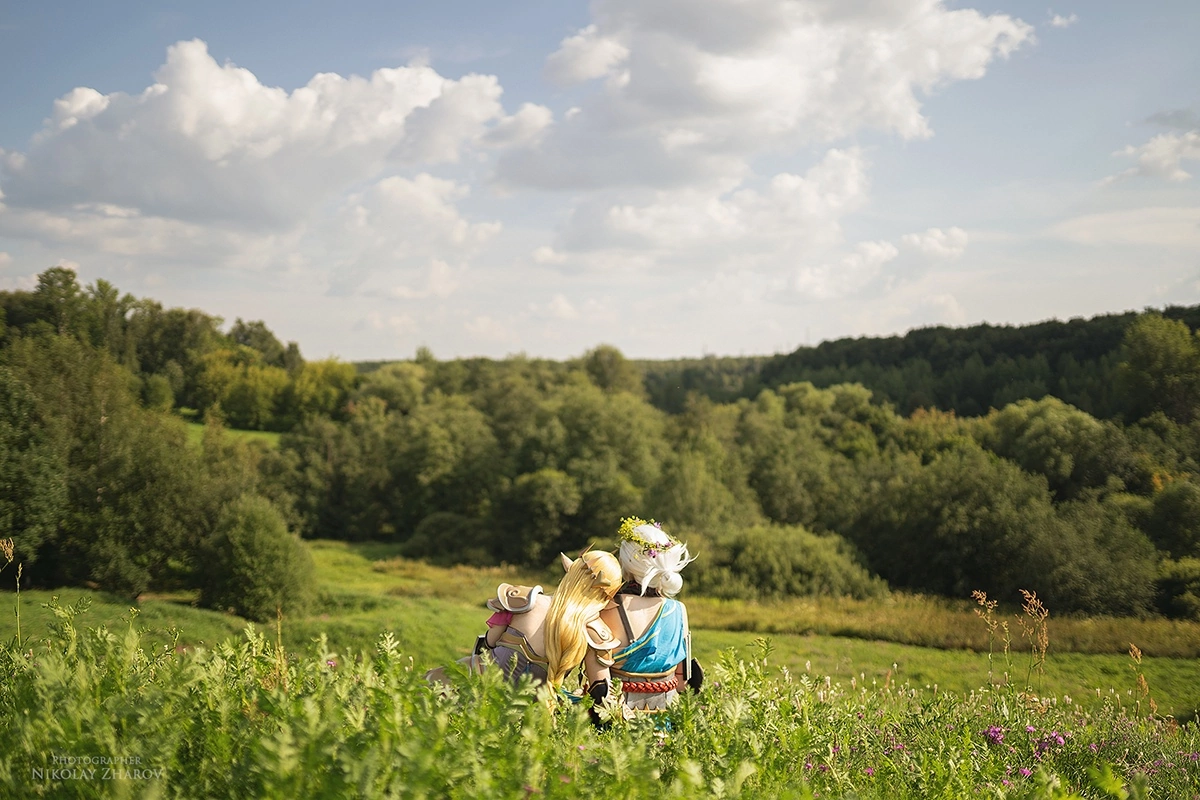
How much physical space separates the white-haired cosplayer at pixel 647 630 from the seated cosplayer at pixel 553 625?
0.59ft

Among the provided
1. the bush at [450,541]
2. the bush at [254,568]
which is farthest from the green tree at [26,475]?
the bush at [450,541]

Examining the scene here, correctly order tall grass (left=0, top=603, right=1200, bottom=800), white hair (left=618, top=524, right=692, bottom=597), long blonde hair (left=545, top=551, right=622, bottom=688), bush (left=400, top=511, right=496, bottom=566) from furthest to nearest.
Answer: bush (left=400, top=511, right=496, bottom=566), white hair (left=618, top=524, right=692, bottom=597), long blonde hair (left=545, top=551, right=622, bottom=688), tall grass (left=0, top=603, right=1200, bottom=800)

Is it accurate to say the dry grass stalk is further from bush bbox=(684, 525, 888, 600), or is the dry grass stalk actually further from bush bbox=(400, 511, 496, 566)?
bush bbox=(400, 511, 496, 566)

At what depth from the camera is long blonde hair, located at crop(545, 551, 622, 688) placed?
17.3 feet

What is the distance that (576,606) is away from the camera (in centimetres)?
546

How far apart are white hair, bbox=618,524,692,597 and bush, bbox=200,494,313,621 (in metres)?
20.6

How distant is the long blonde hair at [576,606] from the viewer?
17.3 ft

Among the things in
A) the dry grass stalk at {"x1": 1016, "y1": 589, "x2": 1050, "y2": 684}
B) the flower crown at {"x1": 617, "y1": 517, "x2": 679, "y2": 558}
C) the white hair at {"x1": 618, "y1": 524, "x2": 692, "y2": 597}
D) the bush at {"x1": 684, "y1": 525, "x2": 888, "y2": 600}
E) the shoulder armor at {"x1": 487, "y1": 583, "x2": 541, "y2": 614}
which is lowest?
the bush at {"x1": 684, "y1": 525, "x2": 888, "y2": 600}

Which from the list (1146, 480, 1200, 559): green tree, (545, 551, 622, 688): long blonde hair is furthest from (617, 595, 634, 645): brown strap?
(1146, 480, 1200, 559): green tree

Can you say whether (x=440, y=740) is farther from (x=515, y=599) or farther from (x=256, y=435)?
(x=256, y=435)

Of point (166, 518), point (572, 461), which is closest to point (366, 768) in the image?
point (166, 518)

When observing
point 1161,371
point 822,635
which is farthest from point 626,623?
point 1161,371

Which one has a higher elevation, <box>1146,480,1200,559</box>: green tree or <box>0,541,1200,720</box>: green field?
<box>1146,480,1200,559</box>: green tree

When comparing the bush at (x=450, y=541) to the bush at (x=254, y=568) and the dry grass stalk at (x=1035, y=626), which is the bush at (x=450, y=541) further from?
the dry grass stalk at (x=1035, y=626)
